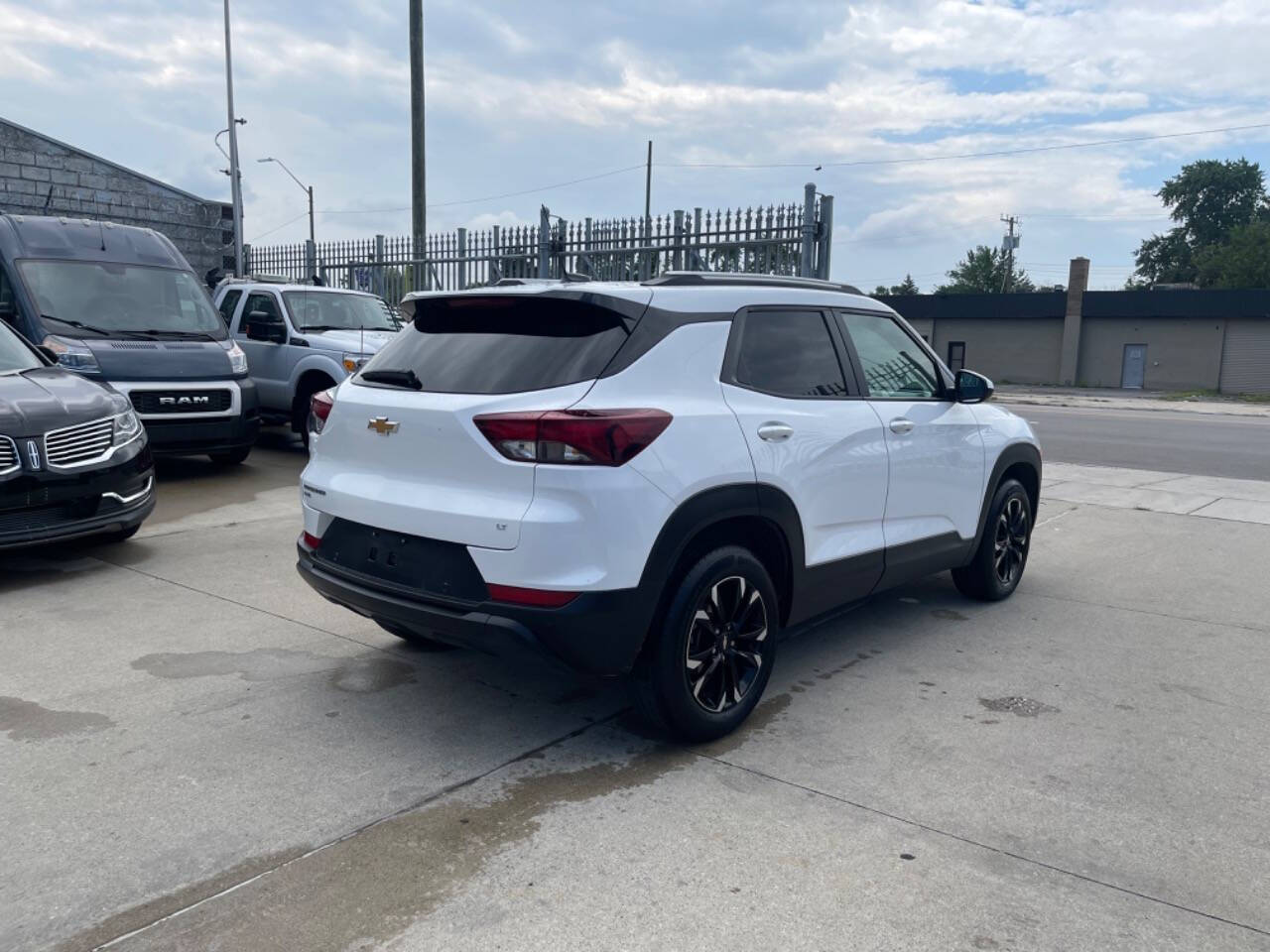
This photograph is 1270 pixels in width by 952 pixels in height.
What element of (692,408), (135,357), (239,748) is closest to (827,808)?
(692,408)

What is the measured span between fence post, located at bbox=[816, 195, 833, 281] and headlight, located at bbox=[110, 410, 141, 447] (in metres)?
8.46

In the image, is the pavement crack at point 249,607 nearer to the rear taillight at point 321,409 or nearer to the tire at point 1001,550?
the rear taillight at point 321,409

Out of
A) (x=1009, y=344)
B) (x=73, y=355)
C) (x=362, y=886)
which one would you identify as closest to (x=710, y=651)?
(x=362, y=886)

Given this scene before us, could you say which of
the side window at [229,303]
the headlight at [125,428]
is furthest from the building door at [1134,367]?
the headlight at [125,428]

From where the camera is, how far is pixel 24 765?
12.1 ft

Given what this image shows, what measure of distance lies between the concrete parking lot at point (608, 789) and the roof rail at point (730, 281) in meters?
1.82

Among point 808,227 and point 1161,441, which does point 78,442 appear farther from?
point 1161,441

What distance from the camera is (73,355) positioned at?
9000 mm

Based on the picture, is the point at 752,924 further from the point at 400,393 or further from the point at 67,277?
the point at 67,277

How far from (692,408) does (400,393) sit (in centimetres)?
115

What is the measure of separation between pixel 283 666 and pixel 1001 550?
4.15 metres

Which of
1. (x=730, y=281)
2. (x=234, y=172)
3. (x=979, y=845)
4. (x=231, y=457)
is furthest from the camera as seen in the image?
(x=234, y=172)

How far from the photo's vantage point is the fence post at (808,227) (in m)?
12.8

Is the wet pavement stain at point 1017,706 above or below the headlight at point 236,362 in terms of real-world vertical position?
below
